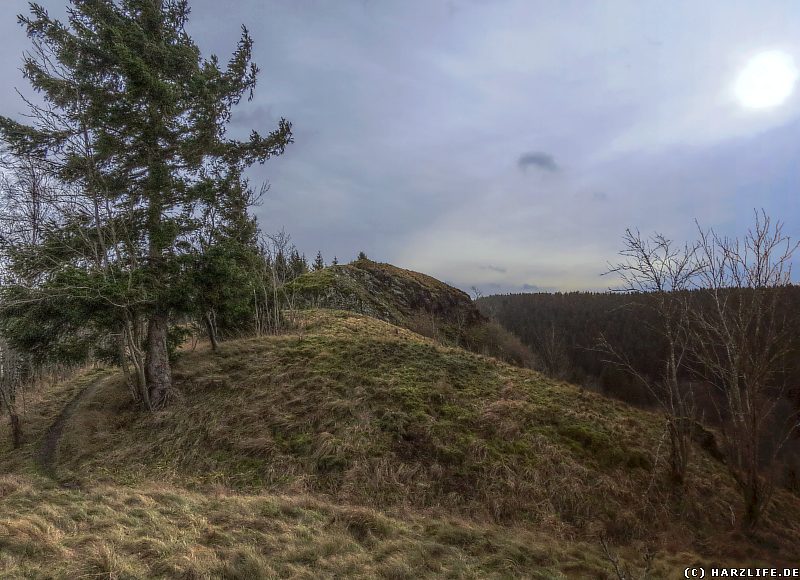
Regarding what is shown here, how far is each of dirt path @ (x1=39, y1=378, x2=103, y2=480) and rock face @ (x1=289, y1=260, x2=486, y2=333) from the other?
16762 mm

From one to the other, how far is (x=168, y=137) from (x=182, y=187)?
1542mm

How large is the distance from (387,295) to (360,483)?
34844 millimetres

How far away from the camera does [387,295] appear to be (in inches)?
1702

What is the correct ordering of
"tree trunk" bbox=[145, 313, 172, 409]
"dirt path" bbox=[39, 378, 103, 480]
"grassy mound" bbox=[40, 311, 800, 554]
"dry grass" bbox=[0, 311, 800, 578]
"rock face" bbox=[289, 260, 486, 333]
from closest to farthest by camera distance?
"dry grass" bbox=[0, 311, 800, 578], "grassy mound" bbox=[40, 311, 800, 554], "dirt path" bbox=[39, 378, 103, 480], "tree trunk" bbox=[145, 313, 172, 409], "rock face" bbox=[289, 260, 486, 333]

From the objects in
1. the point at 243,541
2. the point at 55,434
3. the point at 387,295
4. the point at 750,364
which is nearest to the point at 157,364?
the point at 55,434

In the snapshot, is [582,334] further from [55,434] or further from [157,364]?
[55,434]

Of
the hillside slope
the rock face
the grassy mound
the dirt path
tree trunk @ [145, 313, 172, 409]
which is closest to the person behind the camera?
the grassy mound

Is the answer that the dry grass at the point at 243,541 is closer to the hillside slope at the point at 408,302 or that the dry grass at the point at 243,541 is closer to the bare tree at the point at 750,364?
the bare tree at the point at 750,364

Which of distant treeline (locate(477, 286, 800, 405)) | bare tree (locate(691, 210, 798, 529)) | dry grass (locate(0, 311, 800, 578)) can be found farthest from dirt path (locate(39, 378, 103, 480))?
distant treeline (locate(477, 286, 800, 405))

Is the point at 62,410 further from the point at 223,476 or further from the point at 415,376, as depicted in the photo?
the point at 415,376

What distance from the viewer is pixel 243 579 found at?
484cm

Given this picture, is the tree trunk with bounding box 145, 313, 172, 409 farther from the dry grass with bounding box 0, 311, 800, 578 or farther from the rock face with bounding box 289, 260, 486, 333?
the rock face with bounding box 289, 260, 486, 333

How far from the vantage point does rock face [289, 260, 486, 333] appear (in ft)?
115

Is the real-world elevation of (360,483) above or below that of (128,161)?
below
